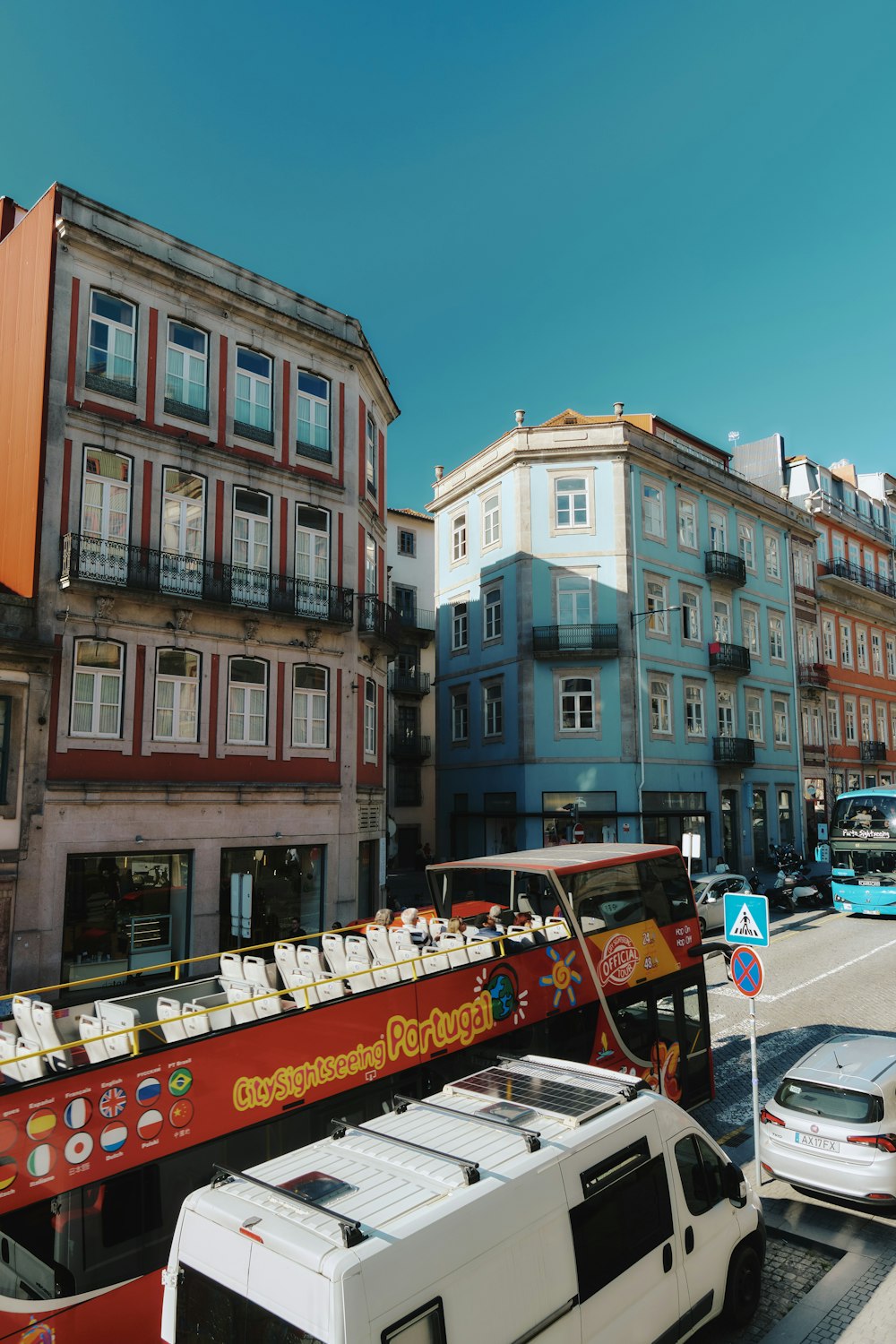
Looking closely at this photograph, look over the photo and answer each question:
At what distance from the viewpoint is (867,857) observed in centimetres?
2908

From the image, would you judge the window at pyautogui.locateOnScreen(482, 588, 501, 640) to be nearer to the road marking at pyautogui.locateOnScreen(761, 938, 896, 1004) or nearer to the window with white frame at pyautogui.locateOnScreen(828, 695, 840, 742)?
the road marking at pyautogui.locateOnScreen(761, 938, 896, 1004)

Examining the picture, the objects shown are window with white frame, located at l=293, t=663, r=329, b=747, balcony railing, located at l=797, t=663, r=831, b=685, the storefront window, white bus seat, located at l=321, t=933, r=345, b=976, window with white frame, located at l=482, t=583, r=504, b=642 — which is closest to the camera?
white bus seat, located at l=321, t=933, r=345, b=976

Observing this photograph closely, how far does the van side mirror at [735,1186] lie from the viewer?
705cm

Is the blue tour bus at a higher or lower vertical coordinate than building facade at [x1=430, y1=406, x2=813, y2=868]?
lower

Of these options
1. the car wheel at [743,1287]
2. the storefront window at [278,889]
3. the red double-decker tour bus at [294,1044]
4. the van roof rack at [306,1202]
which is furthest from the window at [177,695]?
the car wheel at [743,1287]

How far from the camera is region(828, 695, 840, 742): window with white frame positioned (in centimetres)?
4771

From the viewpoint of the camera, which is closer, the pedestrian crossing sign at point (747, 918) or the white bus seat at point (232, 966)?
the white bus seat at point (232, 966)

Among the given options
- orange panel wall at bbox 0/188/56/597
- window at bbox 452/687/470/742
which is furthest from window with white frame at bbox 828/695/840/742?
orange panel wall at bbox 0/188/56/597

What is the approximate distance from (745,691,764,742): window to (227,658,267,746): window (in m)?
25.9

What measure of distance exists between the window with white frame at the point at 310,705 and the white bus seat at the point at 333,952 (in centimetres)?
1300

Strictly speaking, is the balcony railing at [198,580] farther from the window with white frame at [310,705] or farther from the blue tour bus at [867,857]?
the blue tour bus at [867,857]

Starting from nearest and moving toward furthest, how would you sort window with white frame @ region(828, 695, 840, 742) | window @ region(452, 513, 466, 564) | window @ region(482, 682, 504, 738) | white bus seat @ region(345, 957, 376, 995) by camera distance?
white bus seat @ region(345, 957, 376, 995) < window @ region(482, 682, 504, 738) < window @ region(452, 513, 466, 564) < window with white frame @ region(828, 695, 840, 742)

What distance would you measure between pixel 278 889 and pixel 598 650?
16.9m

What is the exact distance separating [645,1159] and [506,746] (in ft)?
96.5
